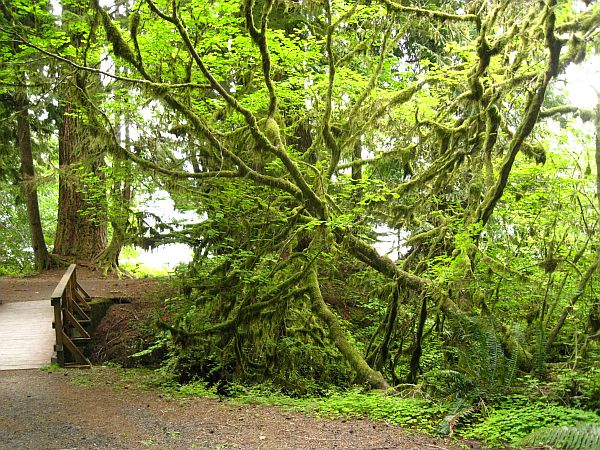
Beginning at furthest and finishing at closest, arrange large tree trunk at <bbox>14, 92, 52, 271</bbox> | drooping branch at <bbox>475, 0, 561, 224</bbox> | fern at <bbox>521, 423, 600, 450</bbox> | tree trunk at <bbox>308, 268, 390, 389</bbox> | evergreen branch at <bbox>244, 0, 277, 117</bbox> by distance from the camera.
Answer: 1. large tree trunk at <bbox>14, 92, 52, 271</bbox>
2. tree trunk at <bbox>308, 268, 390, 389</bbox>
3. evergreen branch at <bbox>244, 0, 277, 117</bbox>
4. drooping branch at <bbox>475, 0, 561, 224</bbox>
5. fern at <bbox>521, 423, 600, 450</bbox>

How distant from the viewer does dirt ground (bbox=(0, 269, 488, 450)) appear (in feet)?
18.6

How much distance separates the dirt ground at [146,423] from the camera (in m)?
5.66

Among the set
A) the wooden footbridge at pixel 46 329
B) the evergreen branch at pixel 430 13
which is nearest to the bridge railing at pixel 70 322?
the wooden footbridge at pixel 46 329

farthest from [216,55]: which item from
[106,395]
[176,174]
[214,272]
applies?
[106,395]

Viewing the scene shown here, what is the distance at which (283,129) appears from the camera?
33.4ft

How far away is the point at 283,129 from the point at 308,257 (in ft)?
8.15

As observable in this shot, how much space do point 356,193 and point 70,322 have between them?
6.48 m

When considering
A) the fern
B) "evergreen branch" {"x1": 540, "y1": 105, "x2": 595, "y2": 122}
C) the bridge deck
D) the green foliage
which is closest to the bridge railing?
the bridge deck

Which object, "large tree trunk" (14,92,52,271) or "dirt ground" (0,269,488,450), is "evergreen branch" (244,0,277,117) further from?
"large tree trunk" (14,92,52,271)

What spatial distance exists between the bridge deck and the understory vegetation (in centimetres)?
196

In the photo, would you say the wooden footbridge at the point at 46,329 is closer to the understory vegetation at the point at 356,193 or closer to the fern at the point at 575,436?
the understory vegetation at the point at 356,193

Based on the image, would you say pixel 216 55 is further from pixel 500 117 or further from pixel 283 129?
pixel 500 117

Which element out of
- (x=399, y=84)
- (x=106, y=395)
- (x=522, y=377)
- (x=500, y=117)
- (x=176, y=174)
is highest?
(x=399, y=84)

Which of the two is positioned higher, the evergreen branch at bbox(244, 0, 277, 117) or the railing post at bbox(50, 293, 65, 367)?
the evergreen branch at bbox(244, 0, 277, 117)
